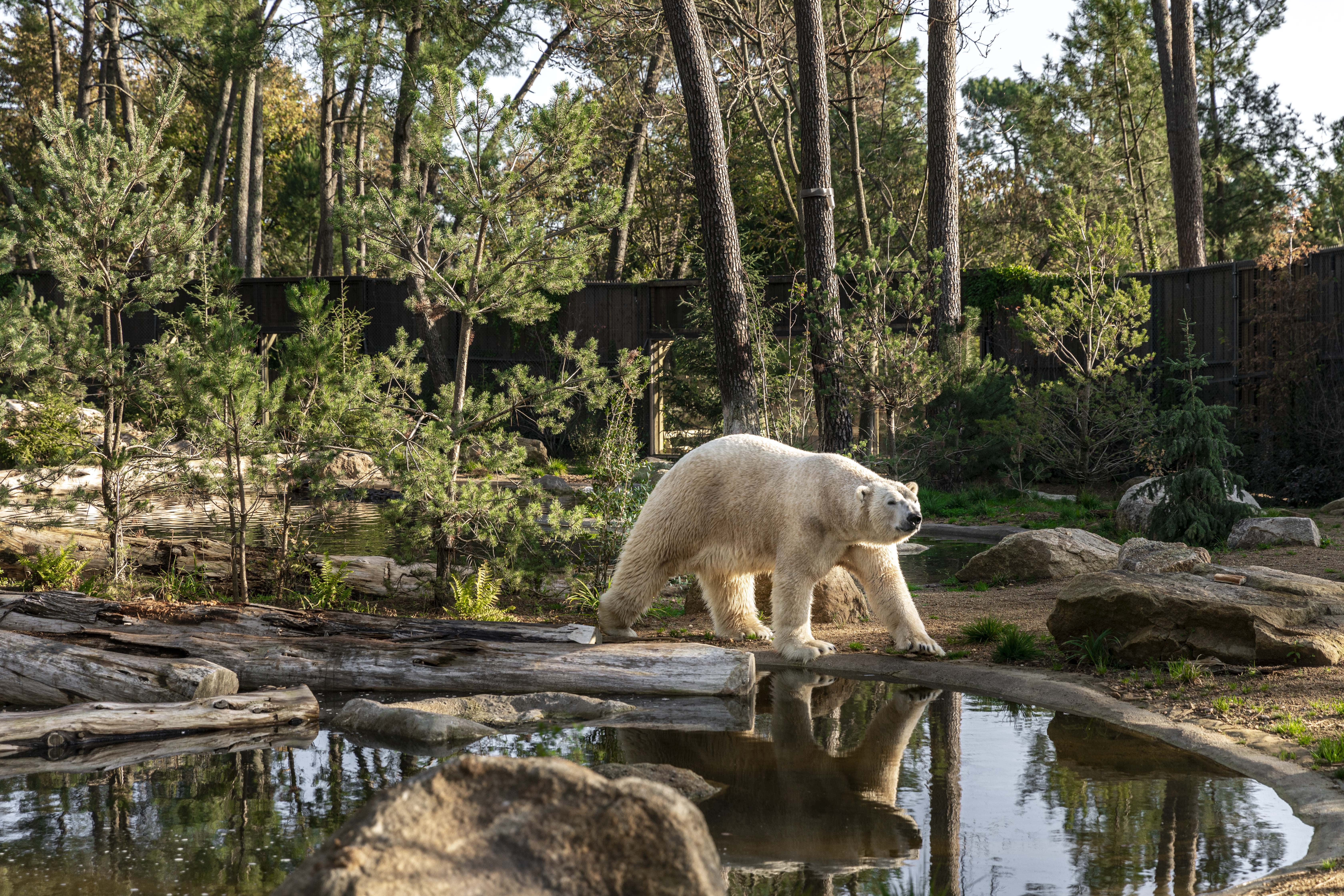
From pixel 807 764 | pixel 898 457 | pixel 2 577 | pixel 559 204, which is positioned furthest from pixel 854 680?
pixel 898 457

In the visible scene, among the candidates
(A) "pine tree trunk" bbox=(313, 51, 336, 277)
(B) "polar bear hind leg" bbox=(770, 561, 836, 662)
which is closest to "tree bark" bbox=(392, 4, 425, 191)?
(A) "pine tree trunk" bbox=(313, 51, 336, 277)

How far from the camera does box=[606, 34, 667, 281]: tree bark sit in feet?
67.1

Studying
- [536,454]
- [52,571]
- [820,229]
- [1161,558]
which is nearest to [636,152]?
[536,454]

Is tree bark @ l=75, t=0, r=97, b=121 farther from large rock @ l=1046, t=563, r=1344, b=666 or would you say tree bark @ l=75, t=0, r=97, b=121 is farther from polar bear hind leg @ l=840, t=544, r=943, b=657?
large rock @ l=1046, t=563, r=1344, b=666

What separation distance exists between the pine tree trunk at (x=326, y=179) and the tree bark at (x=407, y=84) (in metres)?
5.55

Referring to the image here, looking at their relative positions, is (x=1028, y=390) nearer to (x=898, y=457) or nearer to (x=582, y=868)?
(x=898, y=457)

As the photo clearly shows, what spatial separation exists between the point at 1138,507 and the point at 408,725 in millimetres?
9153

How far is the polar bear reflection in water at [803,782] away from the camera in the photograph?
12.9 ft

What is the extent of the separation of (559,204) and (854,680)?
4935 millimetres


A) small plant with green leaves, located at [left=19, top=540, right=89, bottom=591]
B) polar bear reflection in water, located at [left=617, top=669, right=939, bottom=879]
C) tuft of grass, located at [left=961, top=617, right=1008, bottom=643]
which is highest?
small plant with green leaves, located at [left=19, top=540, right=89, bottom=591]

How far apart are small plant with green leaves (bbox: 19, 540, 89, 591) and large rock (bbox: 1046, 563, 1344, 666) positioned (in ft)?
23.5

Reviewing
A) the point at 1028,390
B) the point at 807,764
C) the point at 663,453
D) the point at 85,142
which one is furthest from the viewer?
the point at 663,453

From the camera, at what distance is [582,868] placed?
2539 millimetres

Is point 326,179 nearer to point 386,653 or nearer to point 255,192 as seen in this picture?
point 255,192
